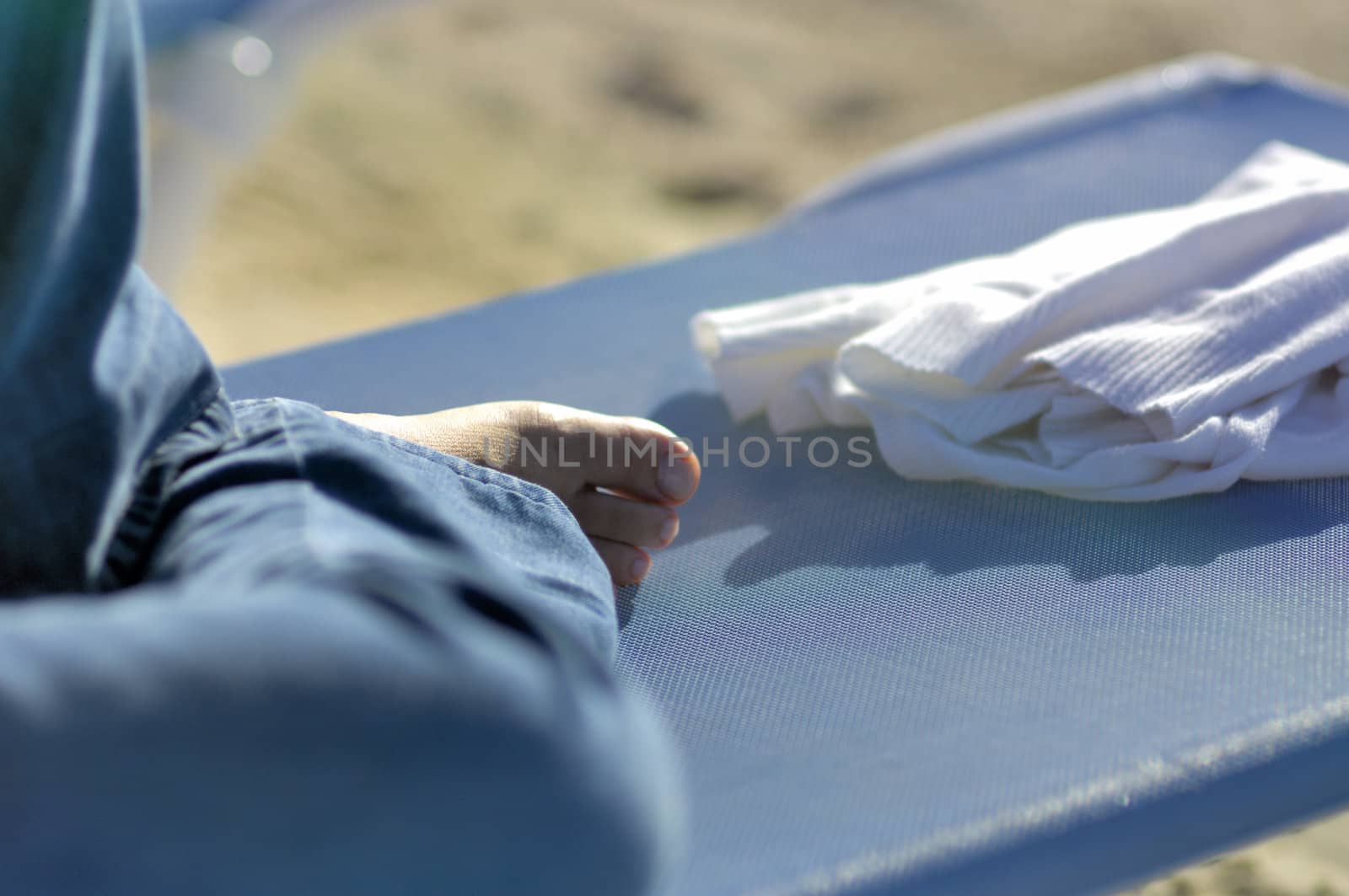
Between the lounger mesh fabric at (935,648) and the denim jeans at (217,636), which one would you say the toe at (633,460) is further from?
the denim jeans at (217,636)

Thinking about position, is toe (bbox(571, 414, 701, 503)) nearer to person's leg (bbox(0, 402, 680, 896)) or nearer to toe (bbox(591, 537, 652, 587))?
toe (bbox(591, 537, 652, 587))

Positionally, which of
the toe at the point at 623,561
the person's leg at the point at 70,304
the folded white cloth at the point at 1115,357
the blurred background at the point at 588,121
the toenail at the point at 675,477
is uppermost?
the person's leg at the point at 70,304

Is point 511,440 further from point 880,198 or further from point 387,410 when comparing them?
point 880,198

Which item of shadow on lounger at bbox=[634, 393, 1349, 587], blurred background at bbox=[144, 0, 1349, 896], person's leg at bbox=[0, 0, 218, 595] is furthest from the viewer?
blurred background at bbox=[144, 0, 1349, 896]

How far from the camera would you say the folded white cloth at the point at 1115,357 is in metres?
0.86

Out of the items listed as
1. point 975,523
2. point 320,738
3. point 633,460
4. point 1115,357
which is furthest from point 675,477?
point 320,738

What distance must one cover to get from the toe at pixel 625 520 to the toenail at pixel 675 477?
0.05ft

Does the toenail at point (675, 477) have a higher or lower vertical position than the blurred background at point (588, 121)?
higher

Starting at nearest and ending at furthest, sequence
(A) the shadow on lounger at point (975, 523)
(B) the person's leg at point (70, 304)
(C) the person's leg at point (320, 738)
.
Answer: (C) the person's leg at point (320, 738), (B) the person's leg at point (70, 304), (A) the shadow on lounger at point (975, 523)

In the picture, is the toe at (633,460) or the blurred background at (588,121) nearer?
the toe at (633,460)

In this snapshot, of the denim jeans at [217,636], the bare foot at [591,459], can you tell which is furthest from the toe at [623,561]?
the denim jeans at [217,636]

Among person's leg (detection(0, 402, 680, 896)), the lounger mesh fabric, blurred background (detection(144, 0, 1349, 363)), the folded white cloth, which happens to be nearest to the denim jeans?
person's leg (detection(0, 402, 680, 896))

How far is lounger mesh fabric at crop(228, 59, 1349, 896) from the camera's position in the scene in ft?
2.05

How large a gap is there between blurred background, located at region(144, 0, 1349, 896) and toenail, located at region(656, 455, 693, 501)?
84cm
